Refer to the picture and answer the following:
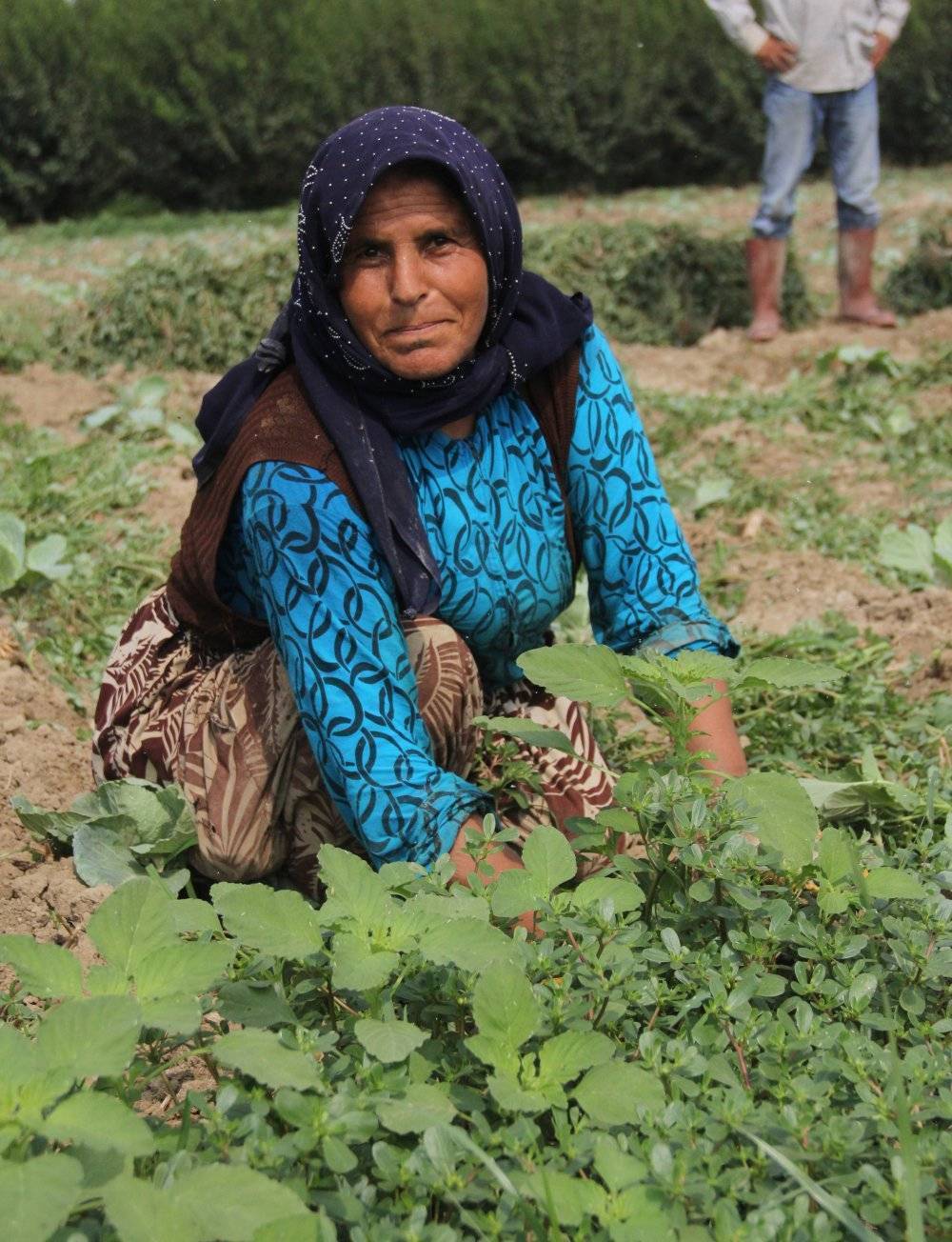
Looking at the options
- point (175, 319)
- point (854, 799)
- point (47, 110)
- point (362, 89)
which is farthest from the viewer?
point (362, 89)

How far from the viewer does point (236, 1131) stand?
1438mm

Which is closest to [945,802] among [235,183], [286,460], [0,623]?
[286,460]

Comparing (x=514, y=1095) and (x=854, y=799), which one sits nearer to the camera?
(x=514, y=1095)

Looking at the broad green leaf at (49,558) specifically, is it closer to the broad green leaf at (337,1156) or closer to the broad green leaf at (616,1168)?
the broad green leaf at (337,1156)

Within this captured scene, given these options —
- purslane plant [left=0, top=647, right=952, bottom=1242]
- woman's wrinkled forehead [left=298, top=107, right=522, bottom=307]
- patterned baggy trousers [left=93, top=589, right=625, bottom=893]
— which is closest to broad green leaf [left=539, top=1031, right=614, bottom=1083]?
purslane plant [left=0, top=647, right=952, bottom=1242]

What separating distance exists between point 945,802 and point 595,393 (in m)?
0.90

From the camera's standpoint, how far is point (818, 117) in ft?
23.6

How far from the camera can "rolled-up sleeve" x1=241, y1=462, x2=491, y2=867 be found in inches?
86.7

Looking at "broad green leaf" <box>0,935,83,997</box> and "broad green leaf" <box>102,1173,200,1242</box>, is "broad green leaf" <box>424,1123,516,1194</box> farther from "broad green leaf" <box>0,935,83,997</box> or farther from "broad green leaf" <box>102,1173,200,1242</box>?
"broad green leaf" <box>0,935,83,997</box>

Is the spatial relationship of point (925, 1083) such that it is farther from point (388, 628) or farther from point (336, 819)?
point (336, 819)

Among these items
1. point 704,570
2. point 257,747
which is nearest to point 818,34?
point 704,570

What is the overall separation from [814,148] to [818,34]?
20.0 inches

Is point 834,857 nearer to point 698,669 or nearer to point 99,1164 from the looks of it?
point 698,669

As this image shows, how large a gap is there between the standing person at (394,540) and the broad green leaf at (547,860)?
1.40 feet
